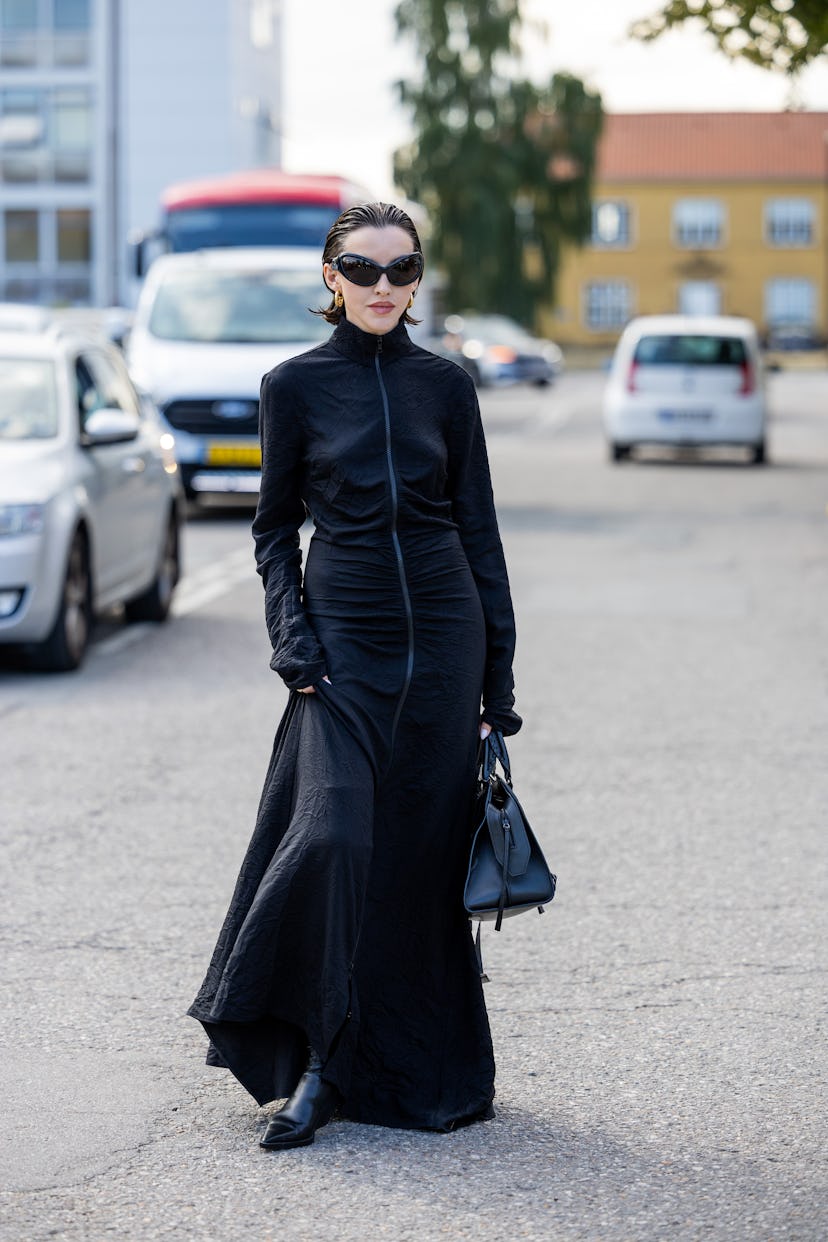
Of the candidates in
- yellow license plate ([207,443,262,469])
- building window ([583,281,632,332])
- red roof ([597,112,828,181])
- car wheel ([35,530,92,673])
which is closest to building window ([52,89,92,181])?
red roof ([597,112,828,181])

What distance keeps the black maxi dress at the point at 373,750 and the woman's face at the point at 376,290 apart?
0.04 m

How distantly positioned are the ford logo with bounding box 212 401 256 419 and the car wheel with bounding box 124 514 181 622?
6.04m

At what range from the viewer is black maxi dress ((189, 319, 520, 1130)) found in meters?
4.26

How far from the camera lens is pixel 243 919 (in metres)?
4.33

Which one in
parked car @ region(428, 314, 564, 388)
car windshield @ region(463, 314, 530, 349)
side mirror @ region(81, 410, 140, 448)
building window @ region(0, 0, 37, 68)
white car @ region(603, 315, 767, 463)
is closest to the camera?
side mirror @ region(81, 410, 140, 448)

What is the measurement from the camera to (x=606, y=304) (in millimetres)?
98688

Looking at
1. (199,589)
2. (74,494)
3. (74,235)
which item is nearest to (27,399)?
(74,494)

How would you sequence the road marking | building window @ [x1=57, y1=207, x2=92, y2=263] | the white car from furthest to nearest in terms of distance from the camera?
building window @ [x1=57, y1=207, x2=92, y2=263], the white car, the road marking

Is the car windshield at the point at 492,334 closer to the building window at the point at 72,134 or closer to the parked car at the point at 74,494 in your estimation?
the building window at the point at 72,134

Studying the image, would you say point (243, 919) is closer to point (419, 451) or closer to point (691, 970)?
point (419, 451)

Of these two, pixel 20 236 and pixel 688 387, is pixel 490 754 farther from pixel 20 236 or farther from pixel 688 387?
pixel 20 236

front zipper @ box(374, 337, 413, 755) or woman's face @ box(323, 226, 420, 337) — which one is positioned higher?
woman's face @ box(323, 226, 420, 337)

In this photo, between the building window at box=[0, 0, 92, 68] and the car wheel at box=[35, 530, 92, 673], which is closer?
the car wheel at box=[35, 530, 92, 673]

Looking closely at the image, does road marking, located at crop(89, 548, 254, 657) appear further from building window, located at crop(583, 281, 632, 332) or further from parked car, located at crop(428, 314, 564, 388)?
building window, located at crop(583, 281, 632, 332)
